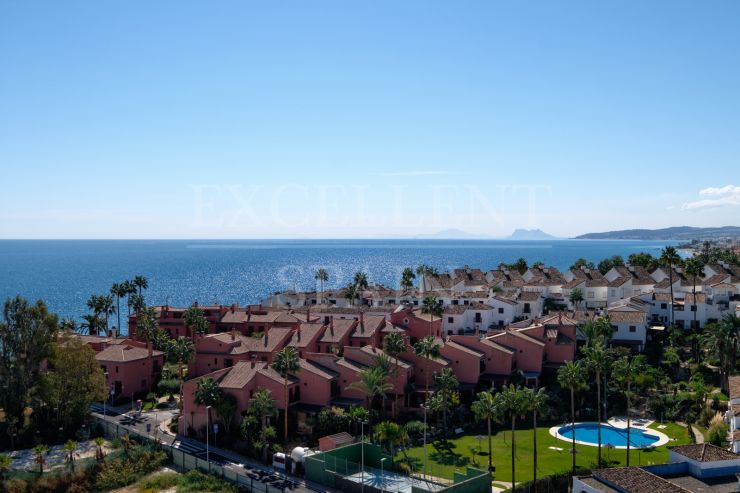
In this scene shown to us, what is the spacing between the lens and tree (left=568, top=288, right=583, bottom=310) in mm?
104688

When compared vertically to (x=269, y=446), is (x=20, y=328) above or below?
above

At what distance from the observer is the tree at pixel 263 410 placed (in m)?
59.3

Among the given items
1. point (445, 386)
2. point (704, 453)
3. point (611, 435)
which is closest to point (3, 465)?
point (445, 386)

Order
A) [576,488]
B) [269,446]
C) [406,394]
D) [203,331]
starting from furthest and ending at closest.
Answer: [203,331] → [406,394] → [269,446] → [576,488]

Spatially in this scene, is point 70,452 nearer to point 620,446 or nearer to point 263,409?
point 263,409

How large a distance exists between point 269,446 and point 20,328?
29081 millimetres

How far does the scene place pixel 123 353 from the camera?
3039 inches

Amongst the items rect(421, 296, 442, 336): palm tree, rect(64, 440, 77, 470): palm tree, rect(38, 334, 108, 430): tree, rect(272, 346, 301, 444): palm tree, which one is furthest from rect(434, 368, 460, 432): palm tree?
rect(38, 334, 108, 430): tree

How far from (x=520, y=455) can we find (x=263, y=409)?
22.8 meters

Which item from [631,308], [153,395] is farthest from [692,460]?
[153,395]

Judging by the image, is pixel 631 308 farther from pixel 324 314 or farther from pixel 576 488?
pixel 576 488

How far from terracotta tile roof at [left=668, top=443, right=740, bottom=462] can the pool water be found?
11022 mm

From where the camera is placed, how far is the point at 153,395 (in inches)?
2980

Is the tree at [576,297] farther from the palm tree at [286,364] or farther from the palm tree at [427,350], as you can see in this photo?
the palm tree at [286,364]
